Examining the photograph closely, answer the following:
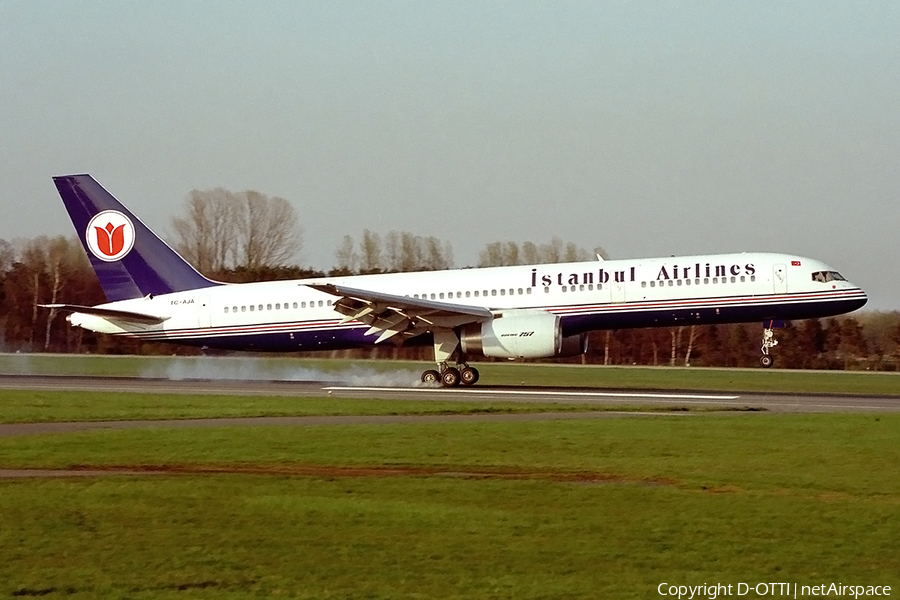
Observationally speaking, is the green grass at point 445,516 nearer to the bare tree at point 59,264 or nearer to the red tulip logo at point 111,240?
the red tulip logo at point 111,240

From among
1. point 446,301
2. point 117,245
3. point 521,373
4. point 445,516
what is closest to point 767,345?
point 446,301

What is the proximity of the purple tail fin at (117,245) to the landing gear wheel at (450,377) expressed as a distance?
1005 cm

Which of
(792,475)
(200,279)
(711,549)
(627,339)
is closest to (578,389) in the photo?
(200,279)

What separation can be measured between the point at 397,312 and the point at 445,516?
23733mm

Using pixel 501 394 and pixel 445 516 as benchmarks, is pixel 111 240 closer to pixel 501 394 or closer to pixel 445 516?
pixel 501 394

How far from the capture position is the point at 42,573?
946cm

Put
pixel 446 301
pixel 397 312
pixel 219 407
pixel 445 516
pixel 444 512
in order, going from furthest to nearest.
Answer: pixel 446 301 < pixel 397 312 < pixel 219 407 < pixel 444 512 < pixel 445 516

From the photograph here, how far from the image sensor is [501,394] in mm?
33719

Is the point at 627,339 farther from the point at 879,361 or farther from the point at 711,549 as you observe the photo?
the point at 711,549

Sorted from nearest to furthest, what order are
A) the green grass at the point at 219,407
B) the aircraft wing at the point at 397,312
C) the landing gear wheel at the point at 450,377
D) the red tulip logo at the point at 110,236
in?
the green grass at the point at 219,407
the aircraft wing at the point at 397,312
the landing gear wheel at the point at 450,377
the red tulip logo at the point at 110,236

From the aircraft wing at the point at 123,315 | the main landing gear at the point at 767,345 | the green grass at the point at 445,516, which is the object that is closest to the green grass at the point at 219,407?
the green grass at the point at 445,516

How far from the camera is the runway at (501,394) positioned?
30.1 meters

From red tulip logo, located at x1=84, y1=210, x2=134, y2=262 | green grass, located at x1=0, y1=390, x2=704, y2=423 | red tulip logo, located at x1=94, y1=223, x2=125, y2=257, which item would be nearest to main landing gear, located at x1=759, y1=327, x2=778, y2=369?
green grass, located at x1=0, y1=390, x2=704, y2=423

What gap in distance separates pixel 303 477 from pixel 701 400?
60.2ft
